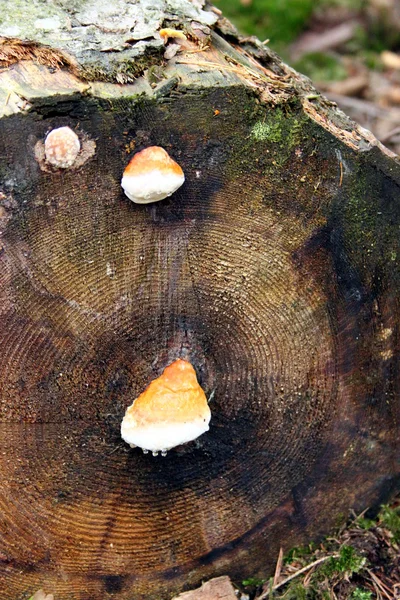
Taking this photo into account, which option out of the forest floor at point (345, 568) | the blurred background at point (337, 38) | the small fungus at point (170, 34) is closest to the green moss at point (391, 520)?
the forest floor at point (345, 568)

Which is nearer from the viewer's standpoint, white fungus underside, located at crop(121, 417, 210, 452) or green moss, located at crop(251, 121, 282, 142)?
white fungus underside, located at crop(121, 417, 210, 452)

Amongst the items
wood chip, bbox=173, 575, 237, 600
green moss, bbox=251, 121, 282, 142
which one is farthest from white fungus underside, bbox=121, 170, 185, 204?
wood chip, bbox=173, 575, 237, 600

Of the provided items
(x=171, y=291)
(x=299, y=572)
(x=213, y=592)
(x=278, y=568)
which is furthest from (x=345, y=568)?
(x=171, y=291)

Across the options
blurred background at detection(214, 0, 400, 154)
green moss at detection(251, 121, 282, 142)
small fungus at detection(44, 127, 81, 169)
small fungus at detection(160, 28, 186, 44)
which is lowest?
green moss at detection(251, 121, 282, 142)

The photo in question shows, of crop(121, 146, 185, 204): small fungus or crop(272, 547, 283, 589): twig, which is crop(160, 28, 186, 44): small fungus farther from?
crop(272, 547, 283, 589): twig

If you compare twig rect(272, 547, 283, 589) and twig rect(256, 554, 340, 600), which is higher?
twig rect(272, 547, 283, 589)

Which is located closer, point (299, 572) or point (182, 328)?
point (182, 328)

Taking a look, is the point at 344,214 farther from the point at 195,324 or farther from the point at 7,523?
the point at 7,523

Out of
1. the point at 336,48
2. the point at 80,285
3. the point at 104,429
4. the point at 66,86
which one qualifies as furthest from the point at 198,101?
the point at 336,48

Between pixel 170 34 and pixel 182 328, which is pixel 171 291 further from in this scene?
pixel 170 34
